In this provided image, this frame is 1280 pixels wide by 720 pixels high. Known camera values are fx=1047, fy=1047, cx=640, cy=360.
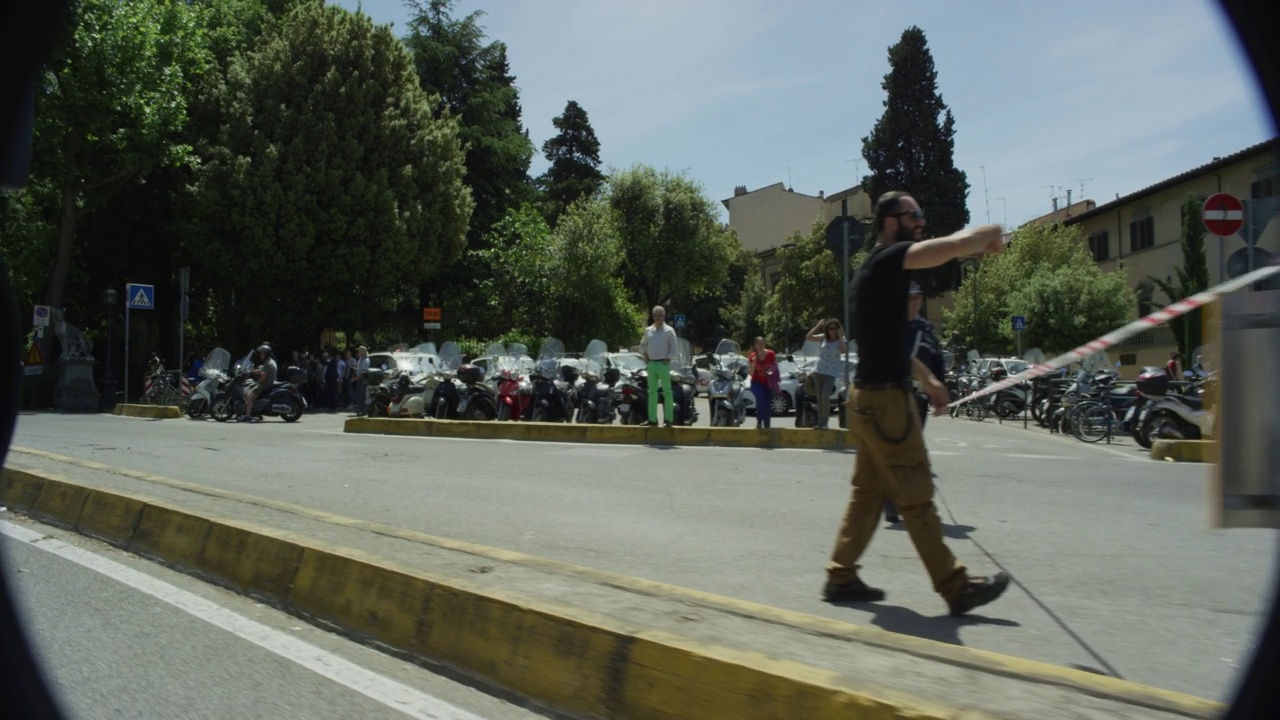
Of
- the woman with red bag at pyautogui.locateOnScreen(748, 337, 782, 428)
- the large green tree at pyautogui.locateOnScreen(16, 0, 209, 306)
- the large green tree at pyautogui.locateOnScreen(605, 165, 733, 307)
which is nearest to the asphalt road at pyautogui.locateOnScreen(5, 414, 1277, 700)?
the woman with red bag at pyautogui.locateOnScreen(748, 337, 782, 428)

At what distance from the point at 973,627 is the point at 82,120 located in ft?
95.8

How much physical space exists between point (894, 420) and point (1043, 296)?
30977 mm

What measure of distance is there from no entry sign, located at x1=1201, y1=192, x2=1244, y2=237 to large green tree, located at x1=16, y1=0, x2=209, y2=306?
24931mm

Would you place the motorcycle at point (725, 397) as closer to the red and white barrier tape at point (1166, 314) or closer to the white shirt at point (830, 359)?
the white shirt at point (830, 359)

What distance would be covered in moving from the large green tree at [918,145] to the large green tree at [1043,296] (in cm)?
292

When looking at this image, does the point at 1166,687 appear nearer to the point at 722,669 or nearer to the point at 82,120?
the point at 722,669

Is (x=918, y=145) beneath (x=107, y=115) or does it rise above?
above

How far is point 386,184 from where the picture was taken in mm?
31250

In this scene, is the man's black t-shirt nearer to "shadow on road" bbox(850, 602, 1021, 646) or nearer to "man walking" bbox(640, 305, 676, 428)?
"shadow on road" bbox(850, 602, 1021, 646)

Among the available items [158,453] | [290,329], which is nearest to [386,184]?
[290,329]

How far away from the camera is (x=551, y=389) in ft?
56.2

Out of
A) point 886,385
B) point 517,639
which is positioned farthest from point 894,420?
point 517,639

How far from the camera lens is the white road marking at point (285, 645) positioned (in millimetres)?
3830

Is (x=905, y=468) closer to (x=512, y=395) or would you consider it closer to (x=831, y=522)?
(x=831, y=522)
